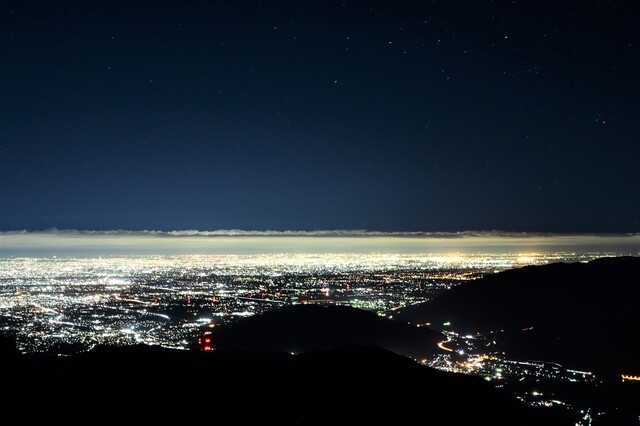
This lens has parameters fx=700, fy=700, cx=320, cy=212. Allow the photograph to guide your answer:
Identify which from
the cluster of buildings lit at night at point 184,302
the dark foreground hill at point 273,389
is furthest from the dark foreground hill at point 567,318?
A: the dark foreground hill at point 273,389

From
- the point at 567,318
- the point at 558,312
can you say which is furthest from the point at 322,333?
the point at 558,312

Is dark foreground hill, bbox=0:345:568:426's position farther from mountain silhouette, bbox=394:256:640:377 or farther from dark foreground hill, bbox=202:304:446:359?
mountain silhouette, bbox=394:256:640:377

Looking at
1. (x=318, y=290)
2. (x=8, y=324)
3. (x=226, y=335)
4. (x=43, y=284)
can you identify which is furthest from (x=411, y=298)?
(x=43, y=284)

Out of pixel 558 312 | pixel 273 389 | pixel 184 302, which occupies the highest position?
pixel 273 389

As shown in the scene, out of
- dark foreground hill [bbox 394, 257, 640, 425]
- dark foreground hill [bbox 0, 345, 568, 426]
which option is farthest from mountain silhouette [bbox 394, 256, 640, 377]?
dark foreground hill [bbox 0, 345, 568, 426]

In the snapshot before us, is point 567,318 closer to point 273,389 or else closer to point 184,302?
point 273,389

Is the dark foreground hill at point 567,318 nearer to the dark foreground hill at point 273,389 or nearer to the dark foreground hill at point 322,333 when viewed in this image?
the dark foreground hill at point 322,333

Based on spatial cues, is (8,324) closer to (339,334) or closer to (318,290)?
(339,334)

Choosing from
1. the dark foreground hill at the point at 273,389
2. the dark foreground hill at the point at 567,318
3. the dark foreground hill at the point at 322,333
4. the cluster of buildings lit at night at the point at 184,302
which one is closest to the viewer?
the dark foreground hill at the point at 273,389
